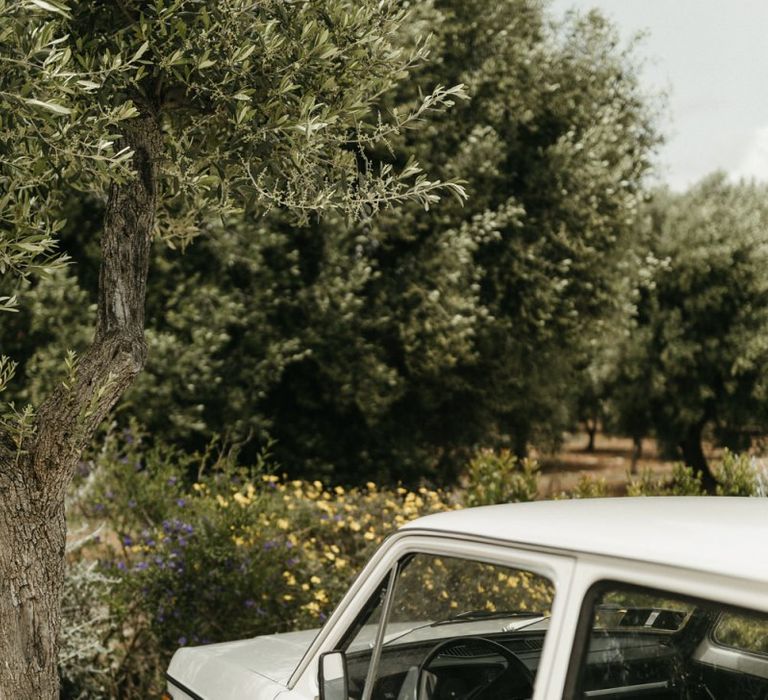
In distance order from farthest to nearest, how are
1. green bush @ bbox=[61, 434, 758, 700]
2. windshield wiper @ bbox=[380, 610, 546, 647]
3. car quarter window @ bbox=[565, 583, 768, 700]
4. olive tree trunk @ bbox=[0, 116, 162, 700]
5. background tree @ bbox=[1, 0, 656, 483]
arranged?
1. background tree @ bbox=[1, 0, 656, 483]
2. green bush @ bbox=[61, 434, 758, 700]
3. olive tree trunk @ bbox=[0, 116, 162, 700]
4. windshield wiper @ bbox=[380, 610, 546, 647]
5. car quarter window @ bbox=[565, 583, 768, 700]

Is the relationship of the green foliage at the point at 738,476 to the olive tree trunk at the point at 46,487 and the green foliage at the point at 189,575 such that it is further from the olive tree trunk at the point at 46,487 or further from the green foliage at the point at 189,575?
the olive tree trunk at the point at 46,487

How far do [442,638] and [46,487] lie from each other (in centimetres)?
219

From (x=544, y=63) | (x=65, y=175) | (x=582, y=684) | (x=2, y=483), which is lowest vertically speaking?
(x=2, y=483)

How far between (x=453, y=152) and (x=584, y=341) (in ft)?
13.4

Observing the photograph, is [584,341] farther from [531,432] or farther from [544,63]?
[544,63]

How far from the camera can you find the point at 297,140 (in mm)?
4297

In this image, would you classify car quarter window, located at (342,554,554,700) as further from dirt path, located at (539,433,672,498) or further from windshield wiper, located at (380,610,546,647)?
Answer: dirt path, located at (539,433,672,498)

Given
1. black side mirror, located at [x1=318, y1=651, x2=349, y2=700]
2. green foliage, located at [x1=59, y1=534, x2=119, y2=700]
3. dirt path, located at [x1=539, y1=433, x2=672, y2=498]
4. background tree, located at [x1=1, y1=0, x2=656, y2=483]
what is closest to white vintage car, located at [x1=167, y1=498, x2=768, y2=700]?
black side mirror, located at [x1=318, y1=651, x2=349, y2=700]

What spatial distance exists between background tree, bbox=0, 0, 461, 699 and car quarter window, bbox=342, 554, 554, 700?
197 centimetres

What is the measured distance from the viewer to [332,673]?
2.49 meters

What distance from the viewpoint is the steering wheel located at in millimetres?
2387

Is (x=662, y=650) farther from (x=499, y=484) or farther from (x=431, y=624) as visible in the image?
(x=499, y=484)

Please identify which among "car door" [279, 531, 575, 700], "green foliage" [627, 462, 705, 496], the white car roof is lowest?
"green foliage" [627, 462, 705, 496]

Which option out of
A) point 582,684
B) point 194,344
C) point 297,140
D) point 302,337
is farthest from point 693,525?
point 302,337
